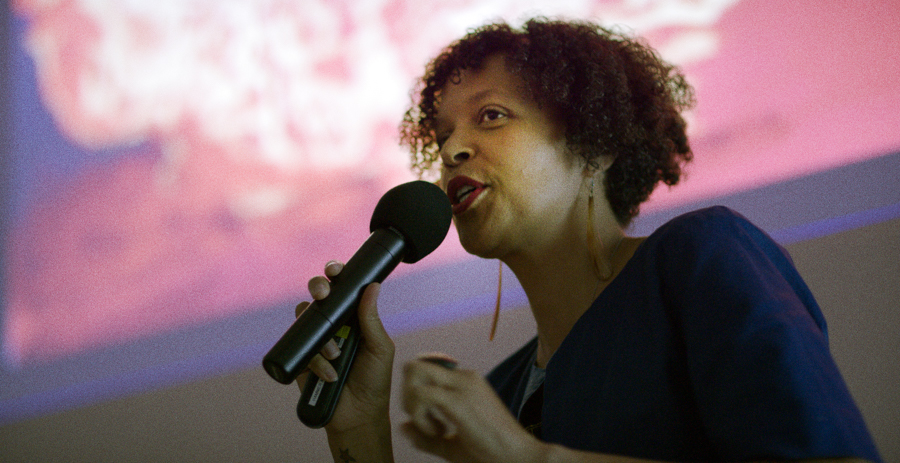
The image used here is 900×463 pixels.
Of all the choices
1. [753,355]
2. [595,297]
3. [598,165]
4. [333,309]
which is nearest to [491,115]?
[598,165]

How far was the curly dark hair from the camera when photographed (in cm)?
116

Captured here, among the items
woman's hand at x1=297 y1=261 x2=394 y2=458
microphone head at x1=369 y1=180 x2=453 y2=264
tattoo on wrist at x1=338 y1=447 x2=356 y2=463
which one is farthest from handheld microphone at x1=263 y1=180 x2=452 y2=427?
tattoo on wrist at x1=338 y1=447 x2=356 y2=463

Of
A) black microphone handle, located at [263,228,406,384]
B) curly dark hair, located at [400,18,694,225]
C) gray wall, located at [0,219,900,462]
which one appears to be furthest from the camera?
gray wall, located at [0,219,900,462]

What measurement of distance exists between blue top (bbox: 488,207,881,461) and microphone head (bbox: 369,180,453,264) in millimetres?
282

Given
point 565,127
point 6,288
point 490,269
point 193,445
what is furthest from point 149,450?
point 565,127

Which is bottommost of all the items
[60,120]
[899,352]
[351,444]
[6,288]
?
[899,352]

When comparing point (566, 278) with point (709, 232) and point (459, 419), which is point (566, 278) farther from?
point (459, 419)

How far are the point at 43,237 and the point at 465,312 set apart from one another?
1056mm

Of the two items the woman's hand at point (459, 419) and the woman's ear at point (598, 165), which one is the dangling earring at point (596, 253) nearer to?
the woman's ear at point (598, 165)

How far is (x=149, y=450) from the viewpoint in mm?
1436

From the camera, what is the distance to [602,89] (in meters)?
1.19

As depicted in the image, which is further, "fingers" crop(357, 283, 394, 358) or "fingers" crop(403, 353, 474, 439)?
"fingers" crop(357, 283, 394, 358)

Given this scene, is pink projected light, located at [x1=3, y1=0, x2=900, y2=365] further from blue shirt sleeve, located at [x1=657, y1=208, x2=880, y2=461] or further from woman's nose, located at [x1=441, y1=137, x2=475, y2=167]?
blue shirt sleeve, located at [x1=657, y1=208, x2=880, y2=461]

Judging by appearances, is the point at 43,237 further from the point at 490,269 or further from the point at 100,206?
the point at 490,269
